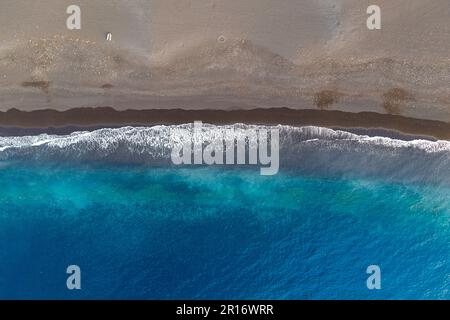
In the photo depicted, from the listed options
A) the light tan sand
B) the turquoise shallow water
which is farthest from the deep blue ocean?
the light tan sand

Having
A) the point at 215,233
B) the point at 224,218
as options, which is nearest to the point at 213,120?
the point at 224,218

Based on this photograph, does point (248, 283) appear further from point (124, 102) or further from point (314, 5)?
point (314, 5)

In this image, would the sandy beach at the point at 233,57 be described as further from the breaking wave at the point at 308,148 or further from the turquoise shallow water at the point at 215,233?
the turquoise shallow water at the point at 215,233

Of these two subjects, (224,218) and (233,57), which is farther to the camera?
(224,218)

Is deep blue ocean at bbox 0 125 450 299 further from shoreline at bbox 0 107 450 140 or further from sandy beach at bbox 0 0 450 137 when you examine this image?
sandy beach at bbox 0 0 450 137

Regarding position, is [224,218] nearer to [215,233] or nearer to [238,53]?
[215,233]
